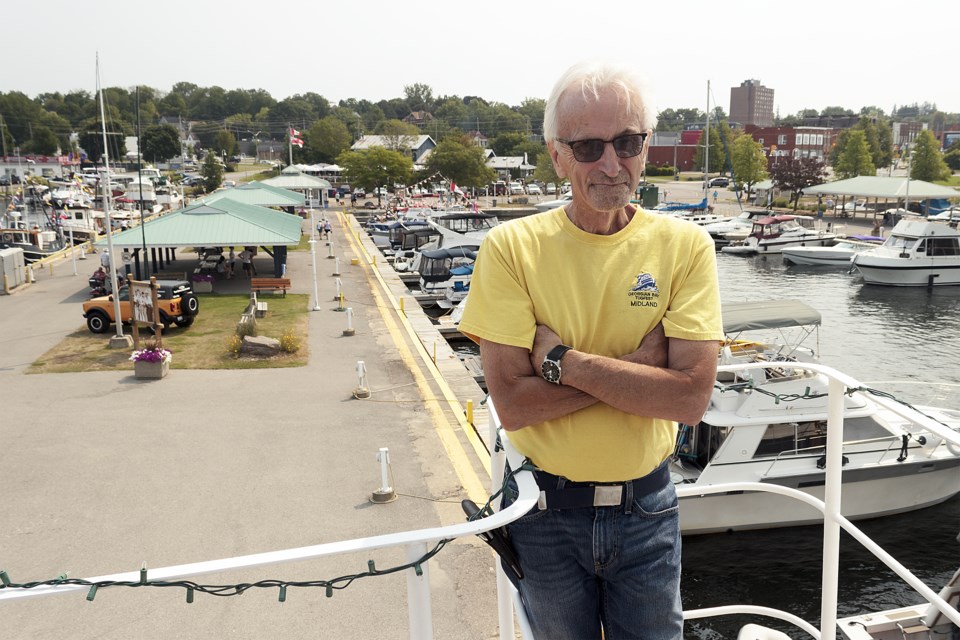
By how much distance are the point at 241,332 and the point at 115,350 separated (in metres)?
2.97

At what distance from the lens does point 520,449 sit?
2.64 m

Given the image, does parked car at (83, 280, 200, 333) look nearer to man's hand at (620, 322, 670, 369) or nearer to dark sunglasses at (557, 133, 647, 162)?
dark sunglasses at (557, 133, 647, 162)

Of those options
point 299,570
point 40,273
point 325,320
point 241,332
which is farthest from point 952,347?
point 40,273

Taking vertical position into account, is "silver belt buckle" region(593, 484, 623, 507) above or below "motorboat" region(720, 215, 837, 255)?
above

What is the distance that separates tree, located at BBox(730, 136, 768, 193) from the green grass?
59.8m

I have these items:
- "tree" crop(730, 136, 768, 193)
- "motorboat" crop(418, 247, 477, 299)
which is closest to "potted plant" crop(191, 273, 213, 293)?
"motorboat" crop(418, 247, 477, 299)

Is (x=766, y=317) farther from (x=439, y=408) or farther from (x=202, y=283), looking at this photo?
(x=202, y=283)

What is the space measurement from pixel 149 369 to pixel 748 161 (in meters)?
67.8

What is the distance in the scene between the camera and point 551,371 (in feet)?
8.02

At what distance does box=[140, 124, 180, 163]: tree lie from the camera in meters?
121

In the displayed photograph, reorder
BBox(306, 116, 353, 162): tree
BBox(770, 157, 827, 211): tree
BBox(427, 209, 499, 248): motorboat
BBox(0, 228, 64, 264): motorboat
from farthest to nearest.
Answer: BBox(306, 116, 353, 162): tree, BBox(770, 157, 827, 211): tree, BBox(0, 228, 64, 264): motorboat, BBox(427, 209, 499, 248): motorboat

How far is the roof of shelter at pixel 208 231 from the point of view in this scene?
24500mm

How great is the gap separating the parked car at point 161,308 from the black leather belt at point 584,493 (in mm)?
18712

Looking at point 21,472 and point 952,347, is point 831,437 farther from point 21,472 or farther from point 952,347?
point 952,347
